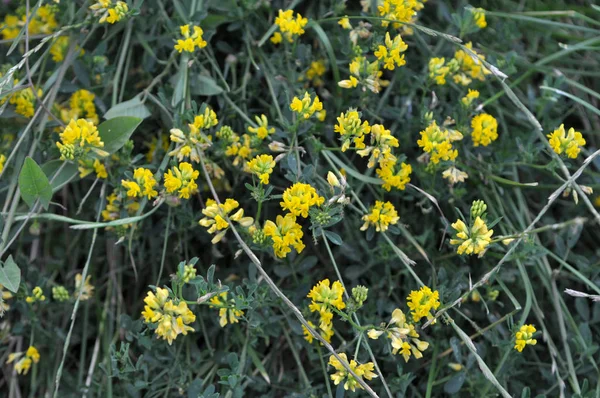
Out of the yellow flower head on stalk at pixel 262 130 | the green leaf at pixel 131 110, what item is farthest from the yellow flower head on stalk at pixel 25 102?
the yellow flower head on stalk at pixel 262 130

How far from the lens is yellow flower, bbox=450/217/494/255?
4.54 feet

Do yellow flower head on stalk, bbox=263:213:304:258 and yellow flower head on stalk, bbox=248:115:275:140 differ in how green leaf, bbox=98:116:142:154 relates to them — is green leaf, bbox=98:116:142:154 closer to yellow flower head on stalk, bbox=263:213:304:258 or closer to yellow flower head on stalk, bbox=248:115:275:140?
yellow flower head on stalk, bbox=248:115:275:140

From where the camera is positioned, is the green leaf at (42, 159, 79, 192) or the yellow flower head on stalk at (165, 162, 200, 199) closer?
the yellow flower head on stalk at (165, 162, 200, 199)

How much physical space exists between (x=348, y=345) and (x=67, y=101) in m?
0.98

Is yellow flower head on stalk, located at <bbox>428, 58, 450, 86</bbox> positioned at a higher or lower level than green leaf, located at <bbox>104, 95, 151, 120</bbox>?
higher

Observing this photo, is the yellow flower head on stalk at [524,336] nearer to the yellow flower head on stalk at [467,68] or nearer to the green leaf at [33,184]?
the yellow flower head on stalk at [467,68]

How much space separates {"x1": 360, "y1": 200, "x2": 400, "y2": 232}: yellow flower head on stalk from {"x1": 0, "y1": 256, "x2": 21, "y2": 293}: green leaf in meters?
0.76

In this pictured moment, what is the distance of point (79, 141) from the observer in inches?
59.5

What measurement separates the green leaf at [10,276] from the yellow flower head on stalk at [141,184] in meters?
0.29

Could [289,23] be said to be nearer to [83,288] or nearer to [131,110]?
[131,110]

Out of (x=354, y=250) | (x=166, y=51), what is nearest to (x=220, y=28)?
(x=166, y=51)

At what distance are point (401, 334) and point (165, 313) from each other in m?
0.48

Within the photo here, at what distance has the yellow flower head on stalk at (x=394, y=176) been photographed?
1.57 meters

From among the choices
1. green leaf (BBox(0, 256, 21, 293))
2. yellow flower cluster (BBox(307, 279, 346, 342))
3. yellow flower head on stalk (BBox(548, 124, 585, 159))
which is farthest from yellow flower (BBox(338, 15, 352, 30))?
green leaf (BBox(0, 256, 21, 293))
